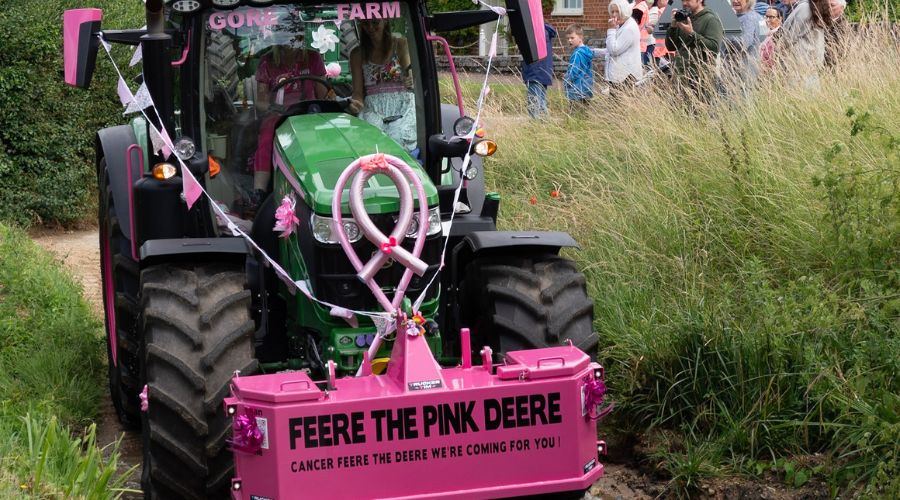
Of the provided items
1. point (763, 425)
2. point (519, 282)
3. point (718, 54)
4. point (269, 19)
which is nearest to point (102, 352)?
point (269, 19)

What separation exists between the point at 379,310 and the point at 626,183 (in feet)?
12.9

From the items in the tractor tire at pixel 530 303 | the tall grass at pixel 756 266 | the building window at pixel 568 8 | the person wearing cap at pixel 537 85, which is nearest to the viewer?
the tractor tire at pixel 530 303

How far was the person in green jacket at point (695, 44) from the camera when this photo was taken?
10.1 m

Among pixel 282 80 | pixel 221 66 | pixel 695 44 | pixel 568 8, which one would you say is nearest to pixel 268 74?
pixel 282 80

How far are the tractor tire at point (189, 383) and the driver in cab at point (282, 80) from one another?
41.6 inches

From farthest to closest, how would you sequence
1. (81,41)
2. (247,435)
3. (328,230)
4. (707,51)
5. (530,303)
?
1. (707,51)
2. (81,41)
3. (530,303)
4. (328,230)
5. (247,435)

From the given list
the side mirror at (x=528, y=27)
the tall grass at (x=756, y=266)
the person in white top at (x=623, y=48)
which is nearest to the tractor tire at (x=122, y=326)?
the side mirror at (x=528, y=27)

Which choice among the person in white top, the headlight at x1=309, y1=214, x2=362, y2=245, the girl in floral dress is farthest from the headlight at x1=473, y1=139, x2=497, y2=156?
the person in white top

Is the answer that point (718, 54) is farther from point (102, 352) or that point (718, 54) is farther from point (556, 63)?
point (556, 63)

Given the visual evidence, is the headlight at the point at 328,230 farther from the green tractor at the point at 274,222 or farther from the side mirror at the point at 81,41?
the side mirror at the point at 81,41

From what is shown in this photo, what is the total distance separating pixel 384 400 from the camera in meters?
4.45

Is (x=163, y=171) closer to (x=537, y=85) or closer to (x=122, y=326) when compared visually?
(x=122, y=326)

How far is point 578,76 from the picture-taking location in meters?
12.3

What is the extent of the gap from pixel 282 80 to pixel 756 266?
243cm
